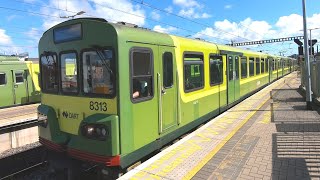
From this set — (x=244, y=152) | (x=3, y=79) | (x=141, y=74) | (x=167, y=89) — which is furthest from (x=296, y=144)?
(x=3, y=79)

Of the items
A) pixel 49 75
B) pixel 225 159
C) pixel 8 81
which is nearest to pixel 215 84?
pixel 225 159

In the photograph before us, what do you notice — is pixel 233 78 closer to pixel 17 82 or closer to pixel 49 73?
pixel 49 73

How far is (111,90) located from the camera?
5.25 m

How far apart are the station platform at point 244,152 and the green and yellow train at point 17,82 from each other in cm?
1162

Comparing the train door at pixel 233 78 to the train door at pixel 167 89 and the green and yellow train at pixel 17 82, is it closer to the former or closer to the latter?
the train door at pixel 167 89

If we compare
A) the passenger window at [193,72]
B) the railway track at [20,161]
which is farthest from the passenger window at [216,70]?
the railway track at [20,161]

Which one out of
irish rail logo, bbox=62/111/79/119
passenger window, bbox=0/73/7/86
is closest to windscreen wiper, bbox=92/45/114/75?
irish rail logo, bbox=62/111/79/119

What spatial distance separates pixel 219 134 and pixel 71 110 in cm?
399

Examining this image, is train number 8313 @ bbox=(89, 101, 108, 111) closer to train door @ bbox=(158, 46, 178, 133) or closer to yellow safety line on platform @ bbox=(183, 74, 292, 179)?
train door @ bbox=(158, 46, 178, 133)

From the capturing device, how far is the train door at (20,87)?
16630mm

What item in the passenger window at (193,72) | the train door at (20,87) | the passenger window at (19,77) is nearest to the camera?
the passenger window at (193,72)

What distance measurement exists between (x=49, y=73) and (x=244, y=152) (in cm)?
442

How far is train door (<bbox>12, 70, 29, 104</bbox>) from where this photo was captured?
16630 mm

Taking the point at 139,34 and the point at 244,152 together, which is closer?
the point at 139,34
